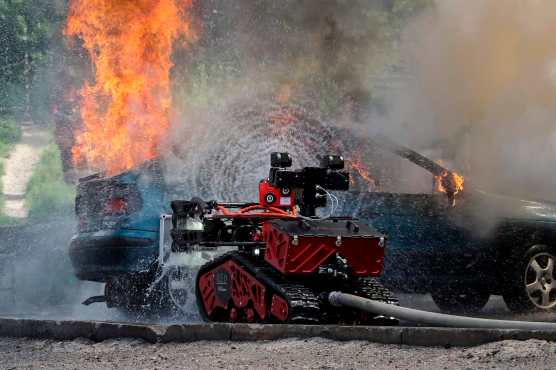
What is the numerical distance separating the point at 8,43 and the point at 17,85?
2.25 metres

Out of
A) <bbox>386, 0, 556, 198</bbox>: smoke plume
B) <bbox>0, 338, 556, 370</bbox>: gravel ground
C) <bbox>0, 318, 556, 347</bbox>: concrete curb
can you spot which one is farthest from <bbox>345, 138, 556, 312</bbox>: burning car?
<bbox>0, 338, 556, 370</bbox>: gravel ground

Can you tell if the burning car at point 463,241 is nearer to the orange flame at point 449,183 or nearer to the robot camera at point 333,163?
the orange flame at point 449,183

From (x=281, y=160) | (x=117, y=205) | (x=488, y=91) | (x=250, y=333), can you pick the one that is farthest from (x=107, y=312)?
(x=488, y=91)

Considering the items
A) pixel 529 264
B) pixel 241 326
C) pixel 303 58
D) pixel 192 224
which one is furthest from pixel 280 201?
pixel 303 58

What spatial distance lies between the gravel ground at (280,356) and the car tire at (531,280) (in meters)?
4.20

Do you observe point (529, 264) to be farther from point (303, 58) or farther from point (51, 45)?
point (51, 45)

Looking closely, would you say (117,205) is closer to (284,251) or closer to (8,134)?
(284,251)

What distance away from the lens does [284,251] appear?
8.83 meters

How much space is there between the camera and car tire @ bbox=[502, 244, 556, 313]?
11922 millimetres

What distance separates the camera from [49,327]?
8711 mm

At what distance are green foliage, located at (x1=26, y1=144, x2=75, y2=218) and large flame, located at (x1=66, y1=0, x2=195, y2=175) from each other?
542 cm

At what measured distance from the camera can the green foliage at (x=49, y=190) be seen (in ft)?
74.7

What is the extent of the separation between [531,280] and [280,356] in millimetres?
5041

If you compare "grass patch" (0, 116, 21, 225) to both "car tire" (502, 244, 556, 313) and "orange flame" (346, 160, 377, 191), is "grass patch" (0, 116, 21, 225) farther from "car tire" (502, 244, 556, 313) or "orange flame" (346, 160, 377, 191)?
"car tire" (502, 244, 556, 313)
